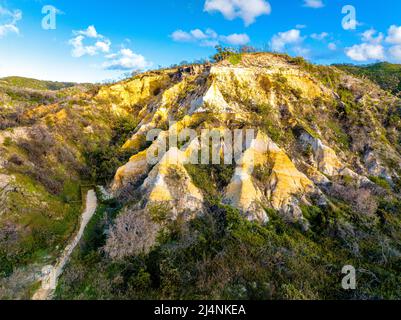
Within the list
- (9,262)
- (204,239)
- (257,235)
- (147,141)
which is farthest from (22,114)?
(257,235)

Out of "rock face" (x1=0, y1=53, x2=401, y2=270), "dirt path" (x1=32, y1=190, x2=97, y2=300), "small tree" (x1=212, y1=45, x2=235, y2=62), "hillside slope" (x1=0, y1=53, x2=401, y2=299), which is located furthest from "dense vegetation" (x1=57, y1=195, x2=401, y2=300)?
"small tree" (x1=212, y1=45, x2=235, y2=62)

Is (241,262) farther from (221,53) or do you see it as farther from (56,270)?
(221,53)

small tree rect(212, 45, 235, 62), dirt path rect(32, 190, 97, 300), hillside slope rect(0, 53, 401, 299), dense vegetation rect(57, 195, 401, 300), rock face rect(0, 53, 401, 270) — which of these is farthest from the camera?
small tree rect(212, 45, 235, 62)

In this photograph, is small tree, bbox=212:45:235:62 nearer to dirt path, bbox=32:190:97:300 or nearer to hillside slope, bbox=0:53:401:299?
hillside slope, bbox=0:53:401:299

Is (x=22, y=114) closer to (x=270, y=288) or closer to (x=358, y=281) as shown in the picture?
(x=270, y=288)

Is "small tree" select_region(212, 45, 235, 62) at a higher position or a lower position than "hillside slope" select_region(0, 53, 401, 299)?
higher

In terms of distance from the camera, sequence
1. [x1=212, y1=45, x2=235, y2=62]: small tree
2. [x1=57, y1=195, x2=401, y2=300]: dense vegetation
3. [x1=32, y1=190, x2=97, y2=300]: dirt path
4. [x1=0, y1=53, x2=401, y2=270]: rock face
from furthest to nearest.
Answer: [x1=212, y1=45, x2=235, y2=62]: small tree → [x1=0, y1=53, x2=401, y2=270]: rock face → [x1=57, y1=195, x2=401, y2=300]: dense vegetation → [x1=32, y1=190, x2=97, y2=300]: dirt path

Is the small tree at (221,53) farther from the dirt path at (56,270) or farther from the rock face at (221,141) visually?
the dirt path at (56,270)

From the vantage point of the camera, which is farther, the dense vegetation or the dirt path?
the dense vegetation
